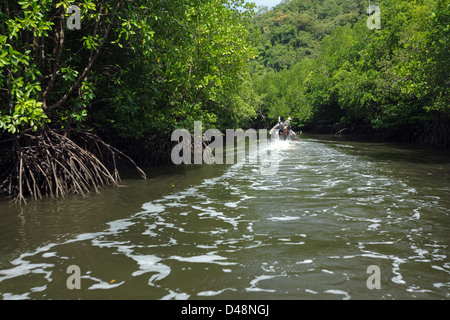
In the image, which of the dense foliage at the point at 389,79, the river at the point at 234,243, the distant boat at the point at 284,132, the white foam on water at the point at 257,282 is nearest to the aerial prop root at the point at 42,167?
the river at the point at 234,243

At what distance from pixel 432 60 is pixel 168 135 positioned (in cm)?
1141

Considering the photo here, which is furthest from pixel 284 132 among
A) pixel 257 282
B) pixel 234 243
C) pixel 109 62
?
pixel 257 282

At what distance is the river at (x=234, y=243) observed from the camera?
3828 mm

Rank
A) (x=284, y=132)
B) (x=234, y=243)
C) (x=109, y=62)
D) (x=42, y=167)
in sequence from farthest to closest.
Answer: (x=284, y=132) → (x=109, y=62) → (x=42, y=167) → (x=234, y=243)

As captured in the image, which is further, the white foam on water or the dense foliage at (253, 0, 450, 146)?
the dense foliage at (253, 0, 450, 146)

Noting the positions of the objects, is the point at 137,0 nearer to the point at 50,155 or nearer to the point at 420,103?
the point at 50,155

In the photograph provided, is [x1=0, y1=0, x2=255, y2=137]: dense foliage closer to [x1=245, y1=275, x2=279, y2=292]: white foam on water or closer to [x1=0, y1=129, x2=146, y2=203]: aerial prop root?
[x1=0, y1=129, x2=146, y2=203]: aerial prop root

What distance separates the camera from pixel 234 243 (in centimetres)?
520

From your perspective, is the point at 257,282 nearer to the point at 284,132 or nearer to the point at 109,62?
the point at 109,62

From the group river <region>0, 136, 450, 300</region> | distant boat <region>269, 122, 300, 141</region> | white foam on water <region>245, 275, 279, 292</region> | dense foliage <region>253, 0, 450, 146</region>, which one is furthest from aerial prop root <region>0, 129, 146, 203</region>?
distant boat <region>269, 122, 300, 141</region>

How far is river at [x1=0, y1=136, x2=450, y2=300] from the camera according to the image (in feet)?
12.6

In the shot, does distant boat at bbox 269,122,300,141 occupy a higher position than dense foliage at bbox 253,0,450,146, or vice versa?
dense foliage at bbox 253,0,450,146

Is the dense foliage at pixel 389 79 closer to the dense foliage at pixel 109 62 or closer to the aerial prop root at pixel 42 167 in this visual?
the dense foliage at pixel 109 62
